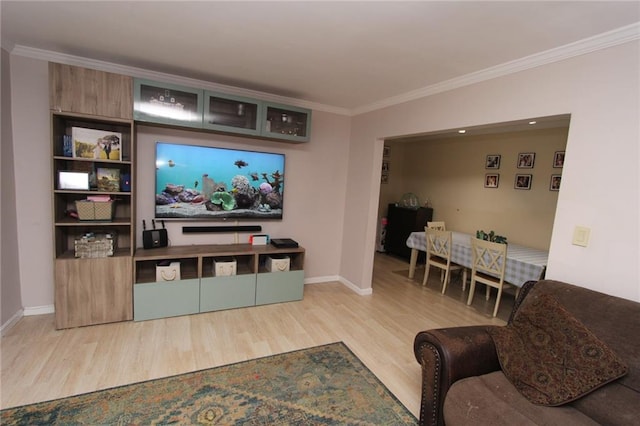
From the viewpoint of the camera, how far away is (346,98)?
351 centimetres

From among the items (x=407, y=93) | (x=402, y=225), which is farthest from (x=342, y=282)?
(x=407, y=93)

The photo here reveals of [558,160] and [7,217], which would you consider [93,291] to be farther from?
[558,160]

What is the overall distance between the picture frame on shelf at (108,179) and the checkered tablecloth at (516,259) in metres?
3.95

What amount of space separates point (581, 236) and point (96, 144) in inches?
149

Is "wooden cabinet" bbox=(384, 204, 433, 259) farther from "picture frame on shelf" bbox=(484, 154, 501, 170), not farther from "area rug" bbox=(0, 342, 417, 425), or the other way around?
"area rug" bbox=(0, 342, 417, 425)

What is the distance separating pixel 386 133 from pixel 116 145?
275 centimetres

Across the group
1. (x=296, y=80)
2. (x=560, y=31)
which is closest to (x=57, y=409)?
(x=296, y=80)

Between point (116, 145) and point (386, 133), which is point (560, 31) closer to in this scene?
point (386, 133)

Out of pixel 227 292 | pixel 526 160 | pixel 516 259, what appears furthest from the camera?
pixel 526 160

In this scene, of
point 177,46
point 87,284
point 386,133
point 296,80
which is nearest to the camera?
point 177,46

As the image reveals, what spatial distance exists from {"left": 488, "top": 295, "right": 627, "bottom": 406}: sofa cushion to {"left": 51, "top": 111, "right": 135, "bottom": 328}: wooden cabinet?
3.06m

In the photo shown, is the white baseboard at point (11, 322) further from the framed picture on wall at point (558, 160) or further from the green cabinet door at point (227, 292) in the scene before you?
the framed picture on wall at point (558, 160)

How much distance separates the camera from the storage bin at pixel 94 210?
8.74 ft

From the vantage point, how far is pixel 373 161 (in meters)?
3.72
